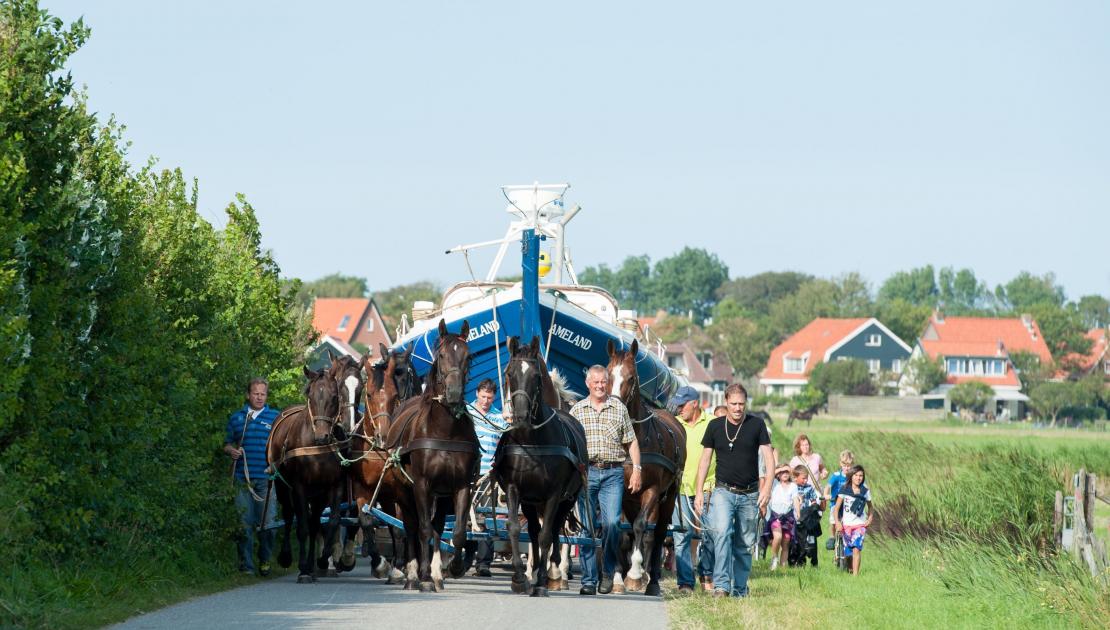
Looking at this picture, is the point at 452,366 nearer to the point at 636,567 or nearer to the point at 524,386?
the point at 524,386

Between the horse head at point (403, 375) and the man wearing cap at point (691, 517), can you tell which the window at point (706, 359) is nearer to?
the horse head at point (403, 375)

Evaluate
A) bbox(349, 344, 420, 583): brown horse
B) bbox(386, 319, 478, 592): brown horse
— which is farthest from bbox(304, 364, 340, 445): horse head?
bbox(386, 319, 478, 592): brown horse

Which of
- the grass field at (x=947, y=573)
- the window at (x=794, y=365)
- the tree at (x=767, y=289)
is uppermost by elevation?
the tree at (x=767, y=289)

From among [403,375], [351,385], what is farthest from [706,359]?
[351,385]

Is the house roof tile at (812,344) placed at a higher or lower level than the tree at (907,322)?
lower

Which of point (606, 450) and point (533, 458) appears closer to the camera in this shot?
point (533, 458)

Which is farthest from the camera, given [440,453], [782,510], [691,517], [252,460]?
[782,510]

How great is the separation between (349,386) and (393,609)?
382 cm

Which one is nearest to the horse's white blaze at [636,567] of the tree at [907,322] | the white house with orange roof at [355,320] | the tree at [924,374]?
the white house with orange roof at [355,320]

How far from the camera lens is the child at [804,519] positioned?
2041cm

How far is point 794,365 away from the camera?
426 ft

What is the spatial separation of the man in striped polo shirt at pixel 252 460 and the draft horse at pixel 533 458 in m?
3.40

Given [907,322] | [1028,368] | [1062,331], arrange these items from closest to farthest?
[1028,368] → [1062,331] → [907,322]

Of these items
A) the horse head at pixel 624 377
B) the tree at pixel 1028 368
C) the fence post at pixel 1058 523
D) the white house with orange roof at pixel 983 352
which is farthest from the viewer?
the tree at pixel 1028 368
